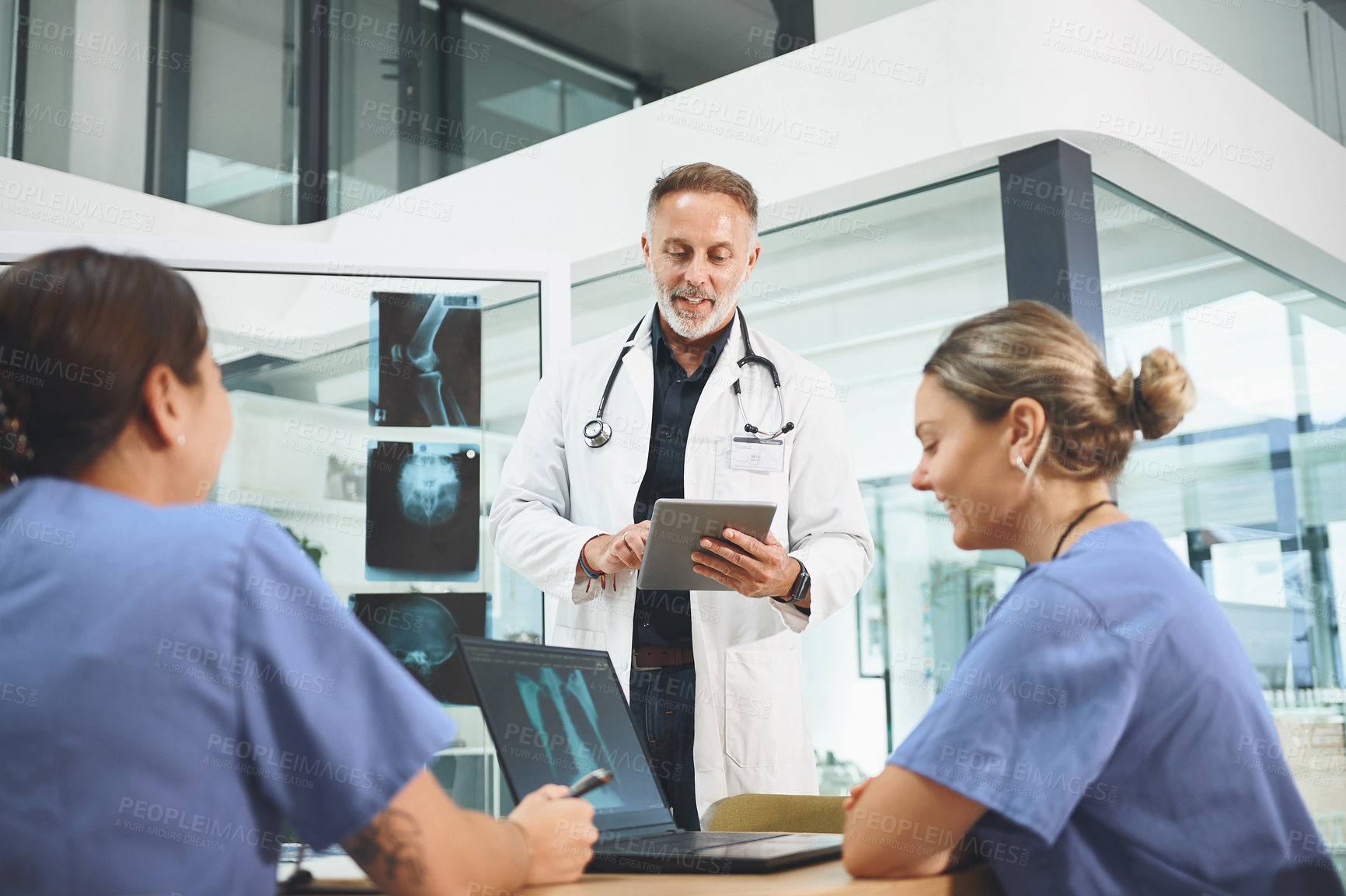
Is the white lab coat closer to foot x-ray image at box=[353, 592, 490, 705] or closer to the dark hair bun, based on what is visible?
foot x-ray image at box=[353, 592, 490, 705]

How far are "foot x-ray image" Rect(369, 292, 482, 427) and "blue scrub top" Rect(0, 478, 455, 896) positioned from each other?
198cm

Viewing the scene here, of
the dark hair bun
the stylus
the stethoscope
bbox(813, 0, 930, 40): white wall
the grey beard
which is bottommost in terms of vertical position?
the stylus

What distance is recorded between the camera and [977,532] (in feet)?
4.41

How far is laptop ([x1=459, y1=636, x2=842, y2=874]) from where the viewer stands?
3.80ft

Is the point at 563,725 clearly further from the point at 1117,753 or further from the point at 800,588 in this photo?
the point at 800,588

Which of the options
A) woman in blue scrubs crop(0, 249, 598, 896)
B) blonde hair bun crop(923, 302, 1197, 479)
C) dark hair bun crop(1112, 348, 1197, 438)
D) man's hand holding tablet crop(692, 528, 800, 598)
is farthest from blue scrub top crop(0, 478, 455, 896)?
man's hand holding tablet crop(692, 528, 800, 598)

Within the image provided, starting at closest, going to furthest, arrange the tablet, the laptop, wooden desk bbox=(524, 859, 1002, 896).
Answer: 1. wooden desk bbox=(524, 859, 1002, 896)
2. the laptop
3. the tablet

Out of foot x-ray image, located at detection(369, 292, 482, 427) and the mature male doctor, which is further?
foot x-ray image, located at detection(369, 292, 482, 427)

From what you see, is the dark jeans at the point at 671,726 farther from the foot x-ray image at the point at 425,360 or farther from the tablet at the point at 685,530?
the foot x-ray image at the point at 425,360

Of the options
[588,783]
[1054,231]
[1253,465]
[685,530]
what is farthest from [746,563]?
[1253,465]

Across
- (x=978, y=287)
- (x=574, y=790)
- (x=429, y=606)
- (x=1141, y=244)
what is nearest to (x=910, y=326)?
(x=978, y=287)

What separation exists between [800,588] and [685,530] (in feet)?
1.00

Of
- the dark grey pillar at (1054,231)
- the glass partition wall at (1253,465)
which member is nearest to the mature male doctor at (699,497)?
the dark grey pillar at (1054,231)

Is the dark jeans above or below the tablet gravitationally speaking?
below
